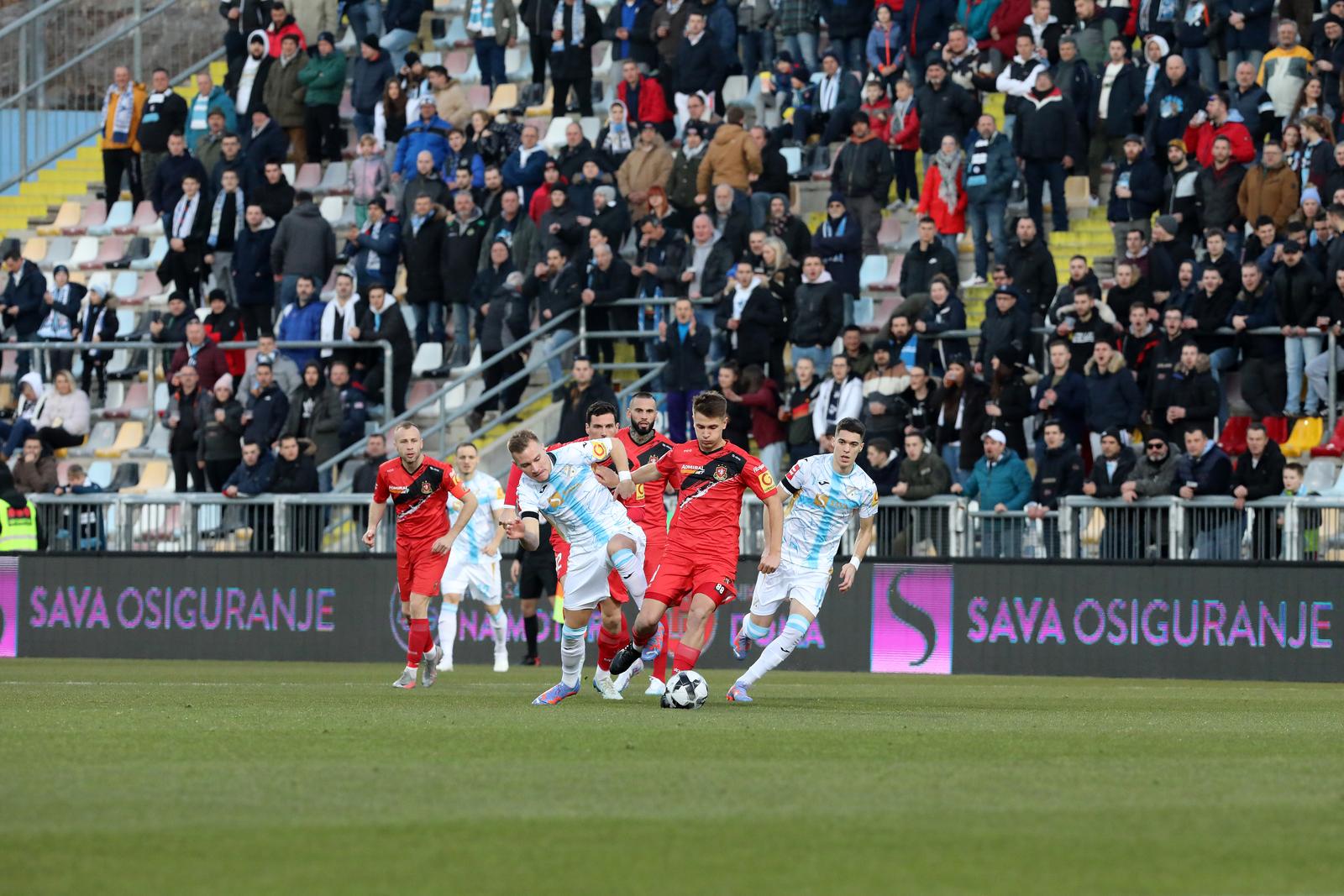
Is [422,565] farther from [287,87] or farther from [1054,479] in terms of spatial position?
[287,87]

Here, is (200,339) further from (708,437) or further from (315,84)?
(708,437)

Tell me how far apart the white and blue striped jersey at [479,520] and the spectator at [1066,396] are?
562 centimetres

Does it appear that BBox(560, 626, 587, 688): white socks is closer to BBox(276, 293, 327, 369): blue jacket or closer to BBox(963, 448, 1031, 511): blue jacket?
BBox(963, 448, 1031, 511): blue jacket

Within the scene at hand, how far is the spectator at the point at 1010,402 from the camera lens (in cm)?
2316

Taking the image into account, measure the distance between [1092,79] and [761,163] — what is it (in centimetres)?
406

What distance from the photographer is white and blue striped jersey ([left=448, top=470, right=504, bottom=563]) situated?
22375mm

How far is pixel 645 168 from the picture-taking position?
28141mm

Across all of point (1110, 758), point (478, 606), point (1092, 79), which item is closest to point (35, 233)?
point (478, 606)

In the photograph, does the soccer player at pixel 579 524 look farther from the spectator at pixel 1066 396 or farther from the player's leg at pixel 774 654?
the spectator at pixel 1066 396

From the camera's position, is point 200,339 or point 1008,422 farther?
point 200,339

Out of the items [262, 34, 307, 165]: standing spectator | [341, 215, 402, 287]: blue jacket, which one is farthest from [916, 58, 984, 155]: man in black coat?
[262, 34, 307, 165]: standing spectator

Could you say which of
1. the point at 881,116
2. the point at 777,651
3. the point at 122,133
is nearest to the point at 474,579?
the point at 777,651

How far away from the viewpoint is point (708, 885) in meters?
6.96

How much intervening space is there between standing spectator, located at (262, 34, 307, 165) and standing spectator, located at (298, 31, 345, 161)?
0.27 ft
